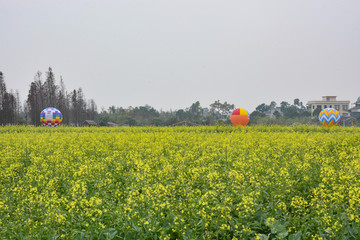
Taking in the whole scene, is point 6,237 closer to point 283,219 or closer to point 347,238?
point 283,219

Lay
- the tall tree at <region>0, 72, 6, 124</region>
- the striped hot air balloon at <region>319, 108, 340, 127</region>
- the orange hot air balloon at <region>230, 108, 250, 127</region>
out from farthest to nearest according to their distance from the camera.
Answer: the tall tree at <region>0, 72, 6, 124</region> < the striped hot air balloon at <region>319, 108, 340, 127</region> < the orange hot air balloon at <region>230, 108, 250, 127</region>

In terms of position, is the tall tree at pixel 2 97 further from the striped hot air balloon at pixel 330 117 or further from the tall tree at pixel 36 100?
the striped hot air balloon at pixel 330 117

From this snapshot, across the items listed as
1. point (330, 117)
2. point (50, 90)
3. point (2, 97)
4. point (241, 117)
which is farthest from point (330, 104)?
point (2, 97)

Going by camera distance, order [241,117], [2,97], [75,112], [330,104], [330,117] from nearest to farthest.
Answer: [241,117] < [330,117] < [2,97] < [75,112] < [330,104]

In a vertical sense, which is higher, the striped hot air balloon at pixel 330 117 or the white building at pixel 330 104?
the white building at pixel 330 104

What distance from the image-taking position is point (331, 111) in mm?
27312

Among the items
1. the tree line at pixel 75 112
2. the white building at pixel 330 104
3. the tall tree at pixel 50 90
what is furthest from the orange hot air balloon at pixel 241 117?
the white building at pixel 330 104

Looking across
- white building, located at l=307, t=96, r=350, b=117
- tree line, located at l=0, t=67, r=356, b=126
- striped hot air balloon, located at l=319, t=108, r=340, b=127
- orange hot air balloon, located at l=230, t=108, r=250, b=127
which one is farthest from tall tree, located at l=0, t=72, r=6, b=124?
white building, located at l=307, t=96, r=350, b=117

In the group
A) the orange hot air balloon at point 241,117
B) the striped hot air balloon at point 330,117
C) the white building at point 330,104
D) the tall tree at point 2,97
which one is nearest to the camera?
the orange hot air balloon at point 241,117

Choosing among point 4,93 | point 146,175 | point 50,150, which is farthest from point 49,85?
point 146,175

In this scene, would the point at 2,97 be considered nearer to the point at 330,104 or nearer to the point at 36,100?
the point at 36,100

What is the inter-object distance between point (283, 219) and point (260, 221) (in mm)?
335

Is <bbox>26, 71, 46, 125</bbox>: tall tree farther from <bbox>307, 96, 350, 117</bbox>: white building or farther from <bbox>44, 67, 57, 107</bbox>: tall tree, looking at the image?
<bbox>307, 96, 350, 117</bbox>: white building

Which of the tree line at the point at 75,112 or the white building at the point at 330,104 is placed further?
the white building at the point at 330,104
